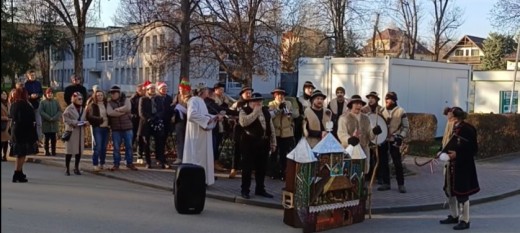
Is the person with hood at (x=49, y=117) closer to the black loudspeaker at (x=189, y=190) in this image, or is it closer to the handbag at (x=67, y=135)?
the handbag at (x=67, y=135)

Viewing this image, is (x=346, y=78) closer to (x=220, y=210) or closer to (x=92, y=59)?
(x=220, y=210)

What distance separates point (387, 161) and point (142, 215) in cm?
517

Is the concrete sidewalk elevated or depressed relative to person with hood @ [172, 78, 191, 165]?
depressed

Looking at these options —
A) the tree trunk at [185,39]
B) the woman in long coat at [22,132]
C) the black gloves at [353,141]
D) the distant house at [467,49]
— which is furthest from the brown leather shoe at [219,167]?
the distant house at [467,49]

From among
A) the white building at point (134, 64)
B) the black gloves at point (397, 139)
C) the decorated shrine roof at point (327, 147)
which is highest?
the white building at point (134, 64)

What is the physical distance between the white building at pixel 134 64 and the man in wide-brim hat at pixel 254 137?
78.4ft

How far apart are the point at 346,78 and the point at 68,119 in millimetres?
11624

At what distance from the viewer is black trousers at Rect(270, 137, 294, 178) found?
12742mm

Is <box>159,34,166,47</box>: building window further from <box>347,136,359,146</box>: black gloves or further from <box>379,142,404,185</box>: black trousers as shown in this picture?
<box>347,136,359,146</box>: black gloves

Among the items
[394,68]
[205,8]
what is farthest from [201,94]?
[205,8]

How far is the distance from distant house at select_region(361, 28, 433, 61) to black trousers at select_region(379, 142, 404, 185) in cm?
4057

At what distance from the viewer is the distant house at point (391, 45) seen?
58.9m

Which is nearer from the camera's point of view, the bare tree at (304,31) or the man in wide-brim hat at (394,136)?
A: the man in wide-brim hat at (394,136)

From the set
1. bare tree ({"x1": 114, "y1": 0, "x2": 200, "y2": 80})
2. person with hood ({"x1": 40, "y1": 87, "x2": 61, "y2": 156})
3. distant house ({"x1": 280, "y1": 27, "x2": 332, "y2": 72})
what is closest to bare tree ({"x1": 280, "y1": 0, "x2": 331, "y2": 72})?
distant house ({"x1": 280, "y1": 27, "x2": 332, "y2": 72})
